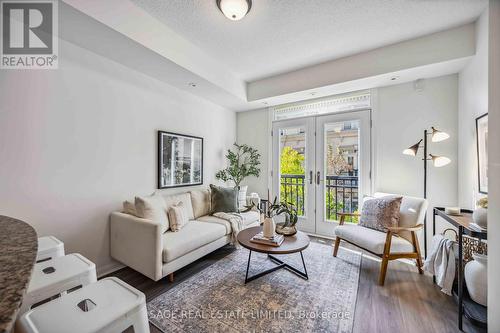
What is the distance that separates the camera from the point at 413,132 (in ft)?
9.69

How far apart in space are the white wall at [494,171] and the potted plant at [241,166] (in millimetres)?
2879

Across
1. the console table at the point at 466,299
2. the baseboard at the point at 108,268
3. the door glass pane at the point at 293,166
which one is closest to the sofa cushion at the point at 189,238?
the baseboard at the point at 108,268

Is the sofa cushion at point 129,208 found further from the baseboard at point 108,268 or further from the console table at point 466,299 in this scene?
the console table at point 466,299

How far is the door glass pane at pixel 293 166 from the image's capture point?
12.8 ft

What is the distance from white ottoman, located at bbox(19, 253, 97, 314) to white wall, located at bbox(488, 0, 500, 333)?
2545mm

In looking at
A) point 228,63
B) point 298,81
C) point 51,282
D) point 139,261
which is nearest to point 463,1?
point 298,81

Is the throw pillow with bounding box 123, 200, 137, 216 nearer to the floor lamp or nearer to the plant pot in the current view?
the plant pot

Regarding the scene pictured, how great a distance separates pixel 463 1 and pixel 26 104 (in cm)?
407

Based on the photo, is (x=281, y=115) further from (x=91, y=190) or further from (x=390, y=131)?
(x=91, y=190)

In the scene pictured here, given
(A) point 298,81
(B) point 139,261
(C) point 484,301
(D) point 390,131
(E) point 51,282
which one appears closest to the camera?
(E) point 51,282

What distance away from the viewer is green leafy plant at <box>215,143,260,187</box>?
4.05m

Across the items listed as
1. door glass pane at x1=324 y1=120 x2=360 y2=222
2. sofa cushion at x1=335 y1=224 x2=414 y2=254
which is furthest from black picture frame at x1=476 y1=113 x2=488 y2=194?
door glass pane at x1=324 y1=120 x2=360 y2=222

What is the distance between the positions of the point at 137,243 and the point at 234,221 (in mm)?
1271

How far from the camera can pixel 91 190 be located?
91.3 inches
